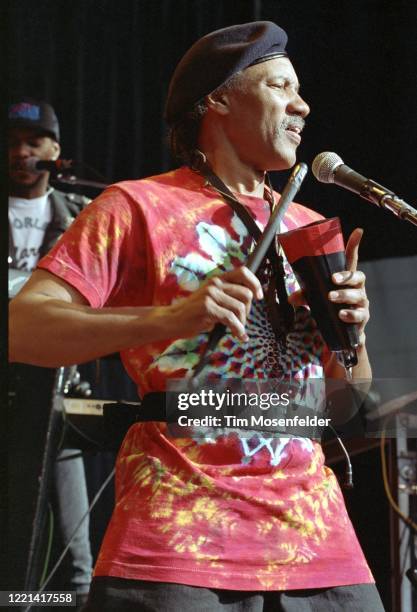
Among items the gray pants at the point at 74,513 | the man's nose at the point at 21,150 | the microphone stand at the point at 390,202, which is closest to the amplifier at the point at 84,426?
the gray pants at the point at 74,513

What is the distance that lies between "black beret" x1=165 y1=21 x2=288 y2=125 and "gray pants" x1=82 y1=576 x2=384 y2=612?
860 mm

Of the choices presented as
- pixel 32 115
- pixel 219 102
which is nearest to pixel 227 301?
pixel 219 102

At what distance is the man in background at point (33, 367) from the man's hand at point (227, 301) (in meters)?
1.29

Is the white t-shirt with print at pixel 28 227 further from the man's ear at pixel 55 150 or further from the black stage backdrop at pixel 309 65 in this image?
the black stage backdrop at pixel 309 65

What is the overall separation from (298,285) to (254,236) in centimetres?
11

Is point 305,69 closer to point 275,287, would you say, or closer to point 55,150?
point 55,150

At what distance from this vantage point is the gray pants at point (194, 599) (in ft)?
3.73

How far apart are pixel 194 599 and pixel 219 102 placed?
86 centimetres

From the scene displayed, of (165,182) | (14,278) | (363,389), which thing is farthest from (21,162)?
(363,389)

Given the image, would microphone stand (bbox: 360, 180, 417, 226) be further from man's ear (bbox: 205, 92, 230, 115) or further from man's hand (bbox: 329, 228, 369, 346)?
man's ear (bbox: 205, 92, 230, 115)

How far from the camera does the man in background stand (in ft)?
7.52

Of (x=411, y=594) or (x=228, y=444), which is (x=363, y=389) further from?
(x=411, y=594)

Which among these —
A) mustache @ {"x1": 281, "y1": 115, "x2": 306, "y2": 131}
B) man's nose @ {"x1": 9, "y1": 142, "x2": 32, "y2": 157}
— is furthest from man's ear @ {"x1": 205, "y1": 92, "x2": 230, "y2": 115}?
man's nose @ {"x1": 9, "y1": 142, "x2": 32, "y2": 157}

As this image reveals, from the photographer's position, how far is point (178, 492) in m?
1.19
